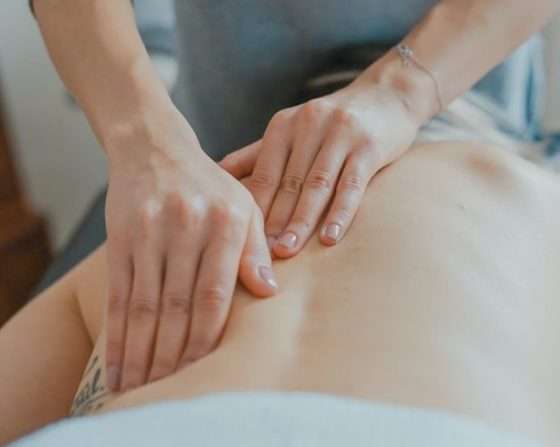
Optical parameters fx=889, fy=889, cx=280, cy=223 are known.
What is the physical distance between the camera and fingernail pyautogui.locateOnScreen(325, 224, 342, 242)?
733 mm

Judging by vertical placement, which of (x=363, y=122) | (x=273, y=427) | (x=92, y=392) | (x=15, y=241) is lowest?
(x=15, y=241)

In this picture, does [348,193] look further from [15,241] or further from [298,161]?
[15,241]

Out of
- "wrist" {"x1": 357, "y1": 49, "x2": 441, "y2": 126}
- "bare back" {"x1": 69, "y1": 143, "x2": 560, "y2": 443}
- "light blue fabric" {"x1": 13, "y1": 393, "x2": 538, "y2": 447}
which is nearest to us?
"light blue fabric" {"x1": 13, "y1": 393, "x2": 538, "y2": 447}

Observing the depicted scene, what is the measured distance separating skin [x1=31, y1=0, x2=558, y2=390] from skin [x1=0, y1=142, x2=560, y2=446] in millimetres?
27

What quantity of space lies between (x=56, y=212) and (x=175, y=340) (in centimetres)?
151

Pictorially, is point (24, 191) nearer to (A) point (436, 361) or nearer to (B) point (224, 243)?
(B) point (224, 243)

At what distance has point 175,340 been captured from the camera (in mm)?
703

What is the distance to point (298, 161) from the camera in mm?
856

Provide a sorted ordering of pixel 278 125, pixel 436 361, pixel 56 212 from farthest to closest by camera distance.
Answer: pixel 56 212 < pixel 278 125 < pixel 436 361

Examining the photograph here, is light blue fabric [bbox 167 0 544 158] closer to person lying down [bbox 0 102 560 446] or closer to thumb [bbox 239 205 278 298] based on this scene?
person lying down [bbox 0 102 560 446]

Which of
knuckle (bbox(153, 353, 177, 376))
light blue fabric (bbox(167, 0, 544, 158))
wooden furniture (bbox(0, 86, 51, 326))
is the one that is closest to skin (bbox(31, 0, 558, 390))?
knuckle (bbox(153, 353, 177, 376))

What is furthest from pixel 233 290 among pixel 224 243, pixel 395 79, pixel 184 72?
pixel 184 72

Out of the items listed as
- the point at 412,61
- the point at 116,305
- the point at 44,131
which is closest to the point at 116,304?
the point at 116,305

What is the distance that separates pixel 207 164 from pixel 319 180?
0.37 ft
